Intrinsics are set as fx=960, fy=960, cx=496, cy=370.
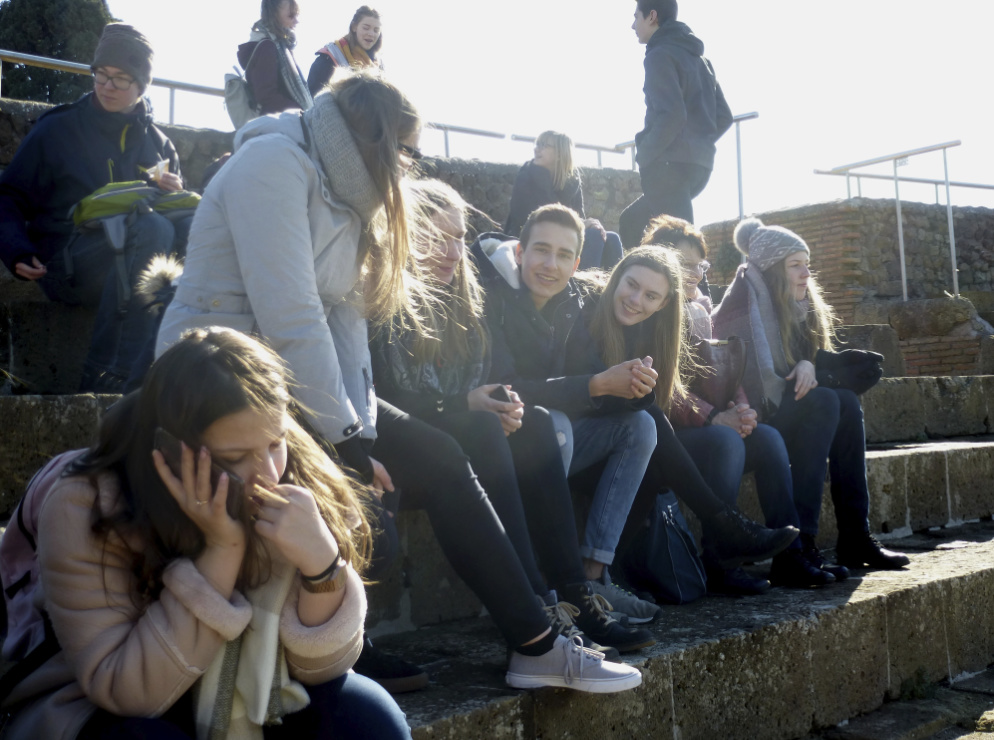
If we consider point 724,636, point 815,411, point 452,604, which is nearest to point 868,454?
point 815,411

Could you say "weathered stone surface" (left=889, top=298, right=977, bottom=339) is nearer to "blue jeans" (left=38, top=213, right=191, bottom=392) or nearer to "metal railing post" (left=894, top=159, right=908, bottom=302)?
"metal railing post" (left=894, top=159, right=908, bottom=302)

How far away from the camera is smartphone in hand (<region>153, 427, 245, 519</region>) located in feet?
4.75

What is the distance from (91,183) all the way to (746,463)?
263 centimetres

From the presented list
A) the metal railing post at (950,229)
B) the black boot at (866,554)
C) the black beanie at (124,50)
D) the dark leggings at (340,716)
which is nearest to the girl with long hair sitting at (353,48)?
the black beanie at (124,50)

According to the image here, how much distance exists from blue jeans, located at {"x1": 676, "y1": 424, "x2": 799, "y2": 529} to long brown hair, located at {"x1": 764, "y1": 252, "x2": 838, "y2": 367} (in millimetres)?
539

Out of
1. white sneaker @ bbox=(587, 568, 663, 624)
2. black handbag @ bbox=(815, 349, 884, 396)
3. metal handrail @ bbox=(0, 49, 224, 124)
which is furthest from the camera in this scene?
metal handrail @ bbox=(0, 49, 224, 124)

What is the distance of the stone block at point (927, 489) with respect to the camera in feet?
14.7

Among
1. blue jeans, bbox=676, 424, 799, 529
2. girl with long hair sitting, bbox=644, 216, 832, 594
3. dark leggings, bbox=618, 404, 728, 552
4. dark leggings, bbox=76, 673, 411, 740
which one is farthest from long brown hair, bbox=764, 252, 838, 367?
dark leggings, bbox=76, 673, 411, 740

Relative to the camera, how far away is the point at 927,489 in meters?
4.57

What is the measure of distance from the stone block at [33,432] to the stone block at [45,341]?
3.95 ft

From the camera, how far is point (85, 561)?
1391mm

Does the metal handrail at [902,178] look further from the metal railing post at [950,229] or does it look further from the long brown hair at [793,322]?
the long brown hair at [793,322]

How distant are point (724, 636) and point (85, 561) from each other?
5.83 ft

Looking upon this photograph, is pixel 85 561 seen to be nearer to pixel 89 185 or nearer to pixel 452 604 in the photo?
pixel 452 604
